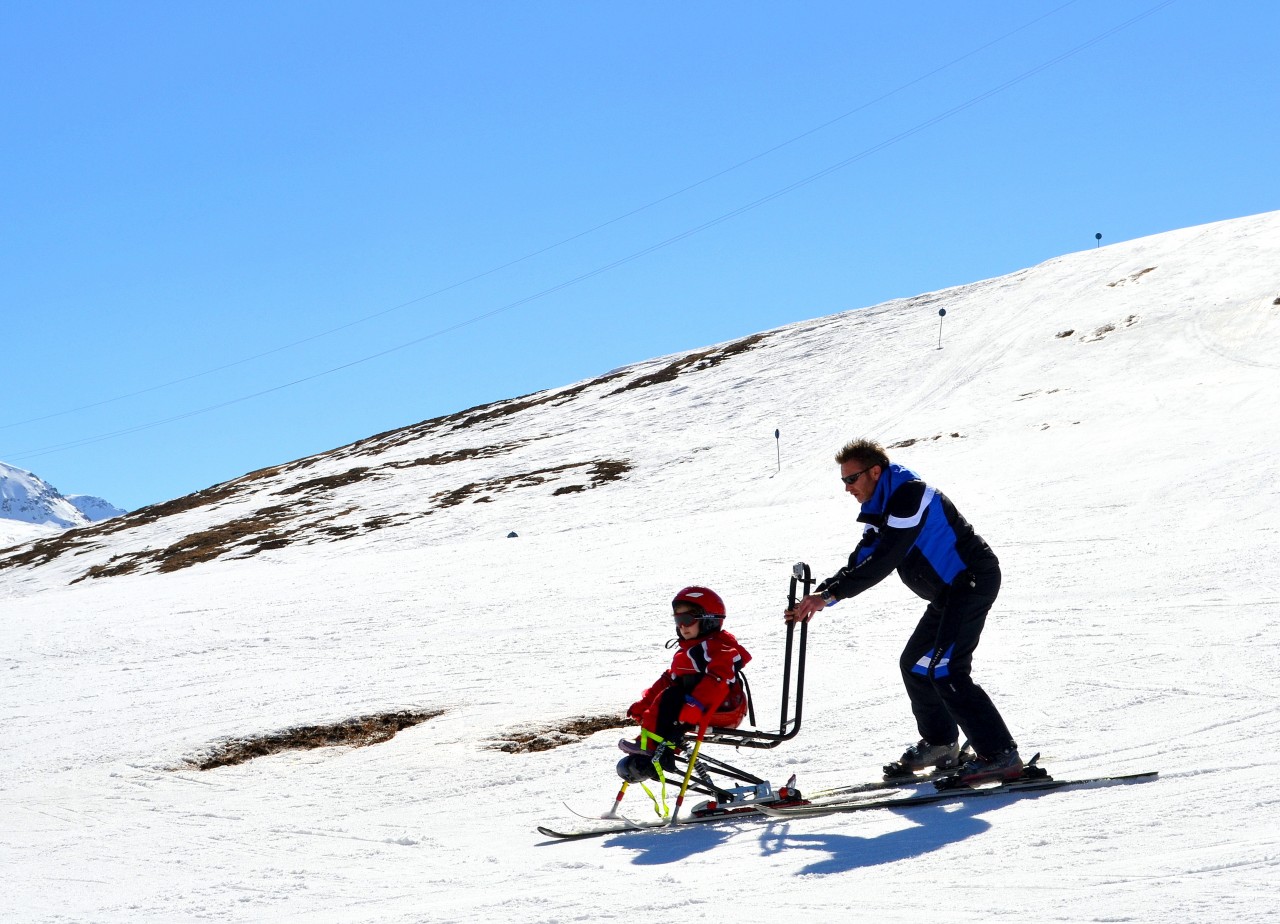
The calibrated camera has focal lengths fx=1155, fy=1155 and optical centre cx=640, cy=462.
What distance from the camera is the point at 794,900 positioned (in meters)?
4.96

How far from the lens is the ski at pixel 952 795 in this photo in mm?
6203

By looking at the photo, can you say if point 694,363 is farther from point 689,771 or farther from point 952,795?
point 952,795

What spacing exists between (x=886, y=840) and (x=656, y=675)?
17.7 feet

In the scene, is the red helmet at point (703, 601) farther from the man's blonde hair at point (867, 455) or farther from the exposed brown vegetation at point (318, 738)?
the exposed brown vegetation at point (318, 738)

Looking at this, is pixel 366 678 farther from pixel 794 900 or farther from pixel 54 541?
pixel 54 541

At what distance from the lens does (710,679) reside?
6824 millimetres

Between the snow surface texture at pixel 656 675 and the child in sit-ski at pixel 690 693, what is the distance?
52 centimetres

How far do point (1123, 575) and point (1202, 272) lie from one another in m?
37.6

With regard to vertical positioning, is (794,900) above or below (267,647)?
below

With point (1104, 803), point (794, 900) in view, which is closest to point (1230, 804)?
point (1104, 803)

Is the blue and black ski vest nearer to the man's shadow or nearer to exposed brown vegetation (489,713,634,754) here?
the man's shadow

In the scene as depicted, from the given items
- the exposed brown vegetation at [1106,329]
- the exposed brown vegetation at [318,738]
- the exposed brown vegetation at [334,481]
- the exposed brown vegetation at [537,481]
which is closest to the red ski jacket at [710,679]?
the exposed brown vegetation at [318,738]

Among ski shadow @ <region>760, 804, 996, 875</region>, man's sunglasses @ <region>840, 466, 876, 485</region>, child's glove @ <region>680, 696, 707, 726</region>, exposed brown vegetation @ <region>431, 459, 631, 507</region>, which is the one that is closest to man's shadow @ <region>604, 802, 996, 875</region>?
ski shadow @ <region>760, 804, 996, 875</region>

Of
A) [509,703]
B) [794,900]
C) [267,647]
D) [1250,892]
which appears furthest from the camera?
[267,647]
